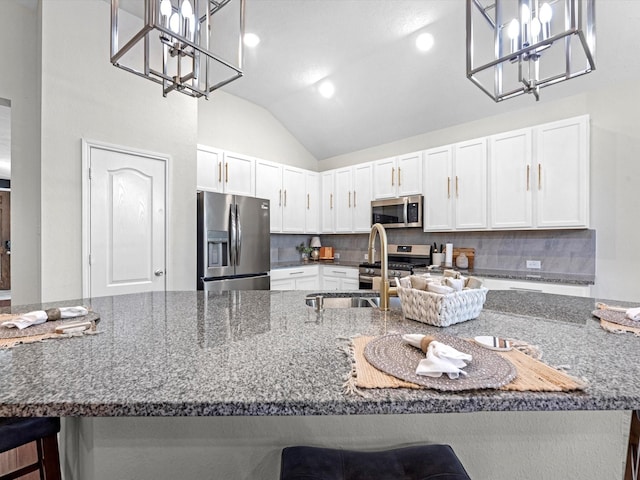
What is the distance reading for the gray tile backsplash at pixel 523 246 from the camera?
3.12 metres

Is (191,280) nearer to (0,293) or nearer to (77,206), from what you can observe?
(77,206)

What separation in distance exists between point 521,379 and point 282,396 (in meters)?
0.53

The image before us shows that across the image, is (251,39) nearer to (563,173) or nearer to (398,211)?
(398,211)

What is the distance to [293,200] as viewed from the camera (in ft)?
15.7

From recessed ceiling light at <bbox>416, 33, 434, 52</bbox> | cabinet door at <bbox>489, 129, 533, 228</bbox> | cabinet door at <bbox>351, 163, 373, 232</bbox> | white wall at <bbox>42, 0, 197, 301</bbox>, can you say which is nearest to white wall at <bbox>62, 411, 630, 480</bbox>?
white wall at <bbox>42, 0, 197, 301</bbox>

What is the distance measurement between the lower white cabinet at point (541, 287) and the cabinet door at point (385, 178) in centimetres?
164

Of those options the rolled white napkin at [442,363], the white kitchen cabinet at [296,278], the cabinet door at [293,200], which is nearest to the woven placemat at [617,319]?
the rolled white napkin at [442,363]

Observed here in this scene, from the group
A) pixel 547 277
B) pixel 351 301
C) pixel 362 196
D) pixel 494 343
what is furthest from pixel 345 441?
pixel 362 196

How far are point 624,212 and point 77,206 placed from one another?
466 cm

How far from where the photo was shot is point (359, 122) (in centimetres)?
450

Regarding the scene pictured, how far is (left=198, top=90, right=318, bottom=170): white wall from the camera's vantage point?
4109mm

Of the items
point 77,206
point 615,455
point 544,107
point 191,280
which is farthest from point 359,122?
point 615,455

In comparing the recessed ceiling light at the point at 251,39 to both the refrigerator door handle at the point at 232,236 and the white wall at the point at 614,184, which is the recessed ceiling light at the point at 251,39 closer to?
the refrigerator door handle at the point at 232,236

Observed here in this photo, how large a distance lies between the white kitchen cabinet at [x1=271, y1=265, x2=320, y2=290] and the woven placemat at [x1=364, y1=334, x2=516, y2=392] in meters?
3.34
